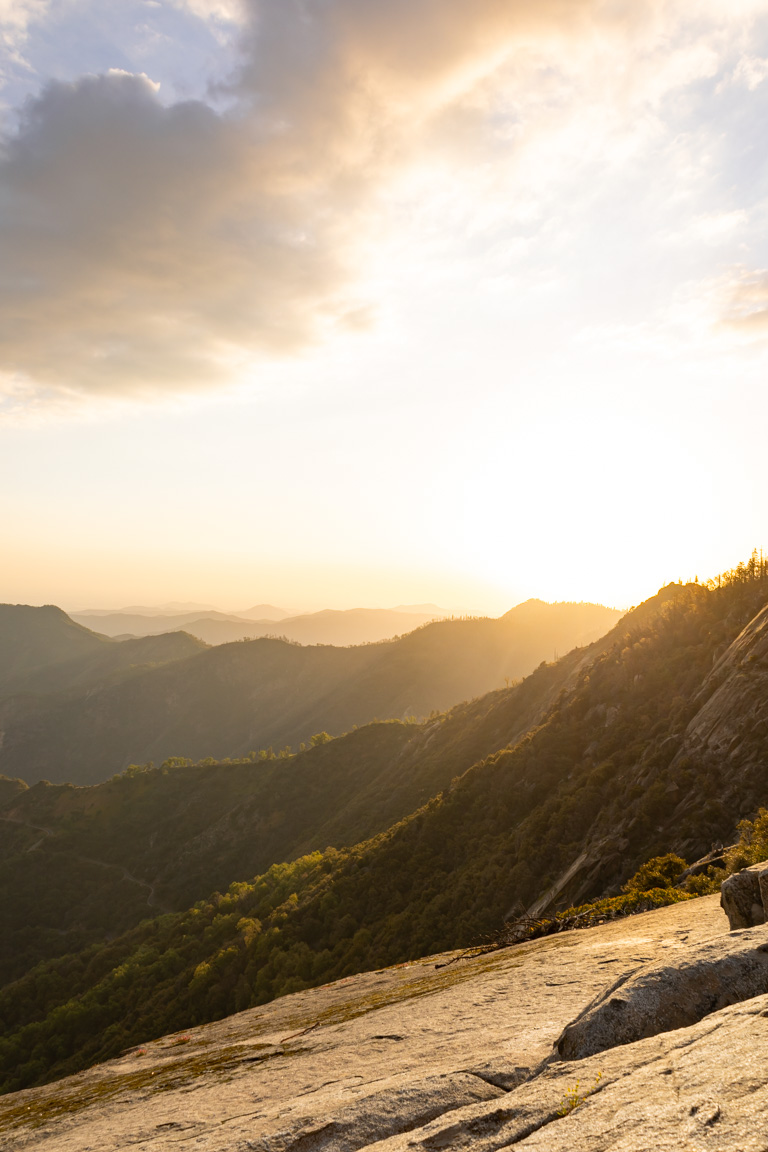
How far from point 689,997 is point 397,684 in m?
139

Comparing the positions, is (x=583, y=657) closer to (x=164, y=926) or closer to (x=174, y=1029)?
(x=174, y=1029)

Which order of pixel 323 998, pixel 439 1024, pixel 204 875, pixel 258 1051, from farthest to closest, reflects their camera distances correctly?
pixel 204 875 < pixel 323 998 < pixel 258 1051 < pixel 439 1024

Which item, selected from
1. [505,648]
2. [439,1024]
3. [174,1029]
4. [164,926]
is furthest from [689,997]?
[505,648]

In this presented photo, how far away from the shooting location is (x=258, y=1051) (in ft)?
53.1

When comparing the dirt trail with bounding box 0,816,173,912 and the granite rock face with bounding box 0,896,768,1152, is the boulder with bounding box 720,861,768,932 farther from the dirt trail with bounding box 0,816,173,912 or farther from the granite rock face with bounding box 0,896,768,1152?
the dirt trail with bounding box 0,816,173,912

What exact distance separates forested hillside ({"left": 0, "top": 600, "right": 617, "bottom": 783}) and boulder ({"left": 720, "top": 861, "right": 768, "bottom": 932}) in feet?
408

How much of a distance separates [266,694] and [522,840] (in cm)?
15279

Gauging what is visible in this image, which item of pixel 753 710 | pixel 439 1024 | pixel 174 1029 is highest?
pixel 753 710

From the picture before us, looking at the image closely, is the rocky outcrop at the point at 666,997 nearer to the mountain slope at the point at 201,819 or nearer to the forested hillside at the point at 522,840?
the forested hillside at the point at 522,840

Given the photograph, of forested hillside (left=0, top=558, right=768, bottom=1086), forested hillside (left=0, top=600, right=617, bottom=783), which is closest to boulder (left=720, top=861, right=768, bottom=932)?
forested hillside (left=0, top=558, right=768, bottom=1086)

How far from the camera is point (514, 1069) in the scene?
8.02 meters

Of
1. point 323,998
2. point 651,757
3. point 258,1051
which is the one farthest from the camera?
point 651,757

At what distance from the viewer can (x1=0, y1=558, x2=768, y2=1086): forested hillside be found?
26078 millimetres

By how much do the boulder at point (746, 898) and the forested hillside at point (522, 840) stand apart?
46.0 feet
